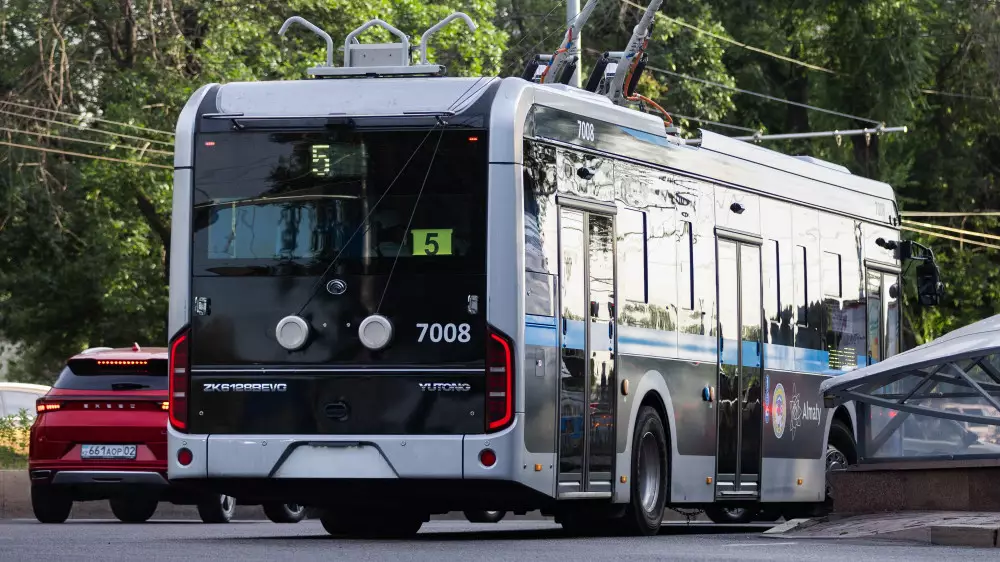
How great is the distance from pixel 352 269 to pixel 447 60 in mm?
24330

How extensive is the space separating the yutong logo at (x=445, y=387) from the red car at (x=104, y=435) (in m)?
5.18

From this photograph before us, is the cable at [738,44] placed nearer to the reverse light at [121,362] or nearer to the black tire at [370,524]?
the reverse light at [121,362]

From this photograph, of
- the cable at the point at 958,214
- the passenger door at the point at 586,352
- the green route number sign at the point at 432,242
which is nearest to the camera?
the green route number sign at the point at 432,242

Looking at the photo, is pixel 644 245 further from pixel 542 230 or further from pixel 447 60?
pixel 447 60

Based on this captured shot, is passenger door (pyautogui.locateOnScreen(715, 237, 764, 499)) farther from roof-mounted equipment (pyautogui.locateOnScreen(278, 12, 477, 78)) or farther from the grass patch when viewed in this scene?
the grass patch

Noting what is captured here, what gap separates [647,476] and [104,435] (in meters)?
5.38

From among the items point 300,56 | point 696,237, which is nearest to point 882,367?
point 696,237

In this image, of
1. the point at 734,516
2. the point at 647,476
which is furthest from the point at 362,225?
the point at 734,516

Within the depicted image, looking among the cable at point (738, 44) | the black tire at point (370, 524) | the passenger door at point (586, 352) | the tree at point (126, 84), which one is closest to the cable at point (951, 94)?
the cable at point (738, 44)

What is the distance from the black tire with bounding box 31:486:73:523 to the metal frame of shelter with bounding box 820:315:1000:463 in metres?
6.77

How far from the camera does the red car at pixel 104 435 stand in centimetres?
1842

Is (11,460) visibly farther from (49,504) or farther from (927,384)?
(927,384)

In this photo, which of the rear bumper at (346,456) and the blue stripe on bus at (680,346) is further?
the blue stripe on bus at (680,346)

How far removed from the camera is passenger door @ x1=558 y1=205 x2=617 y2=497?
1416 cm
